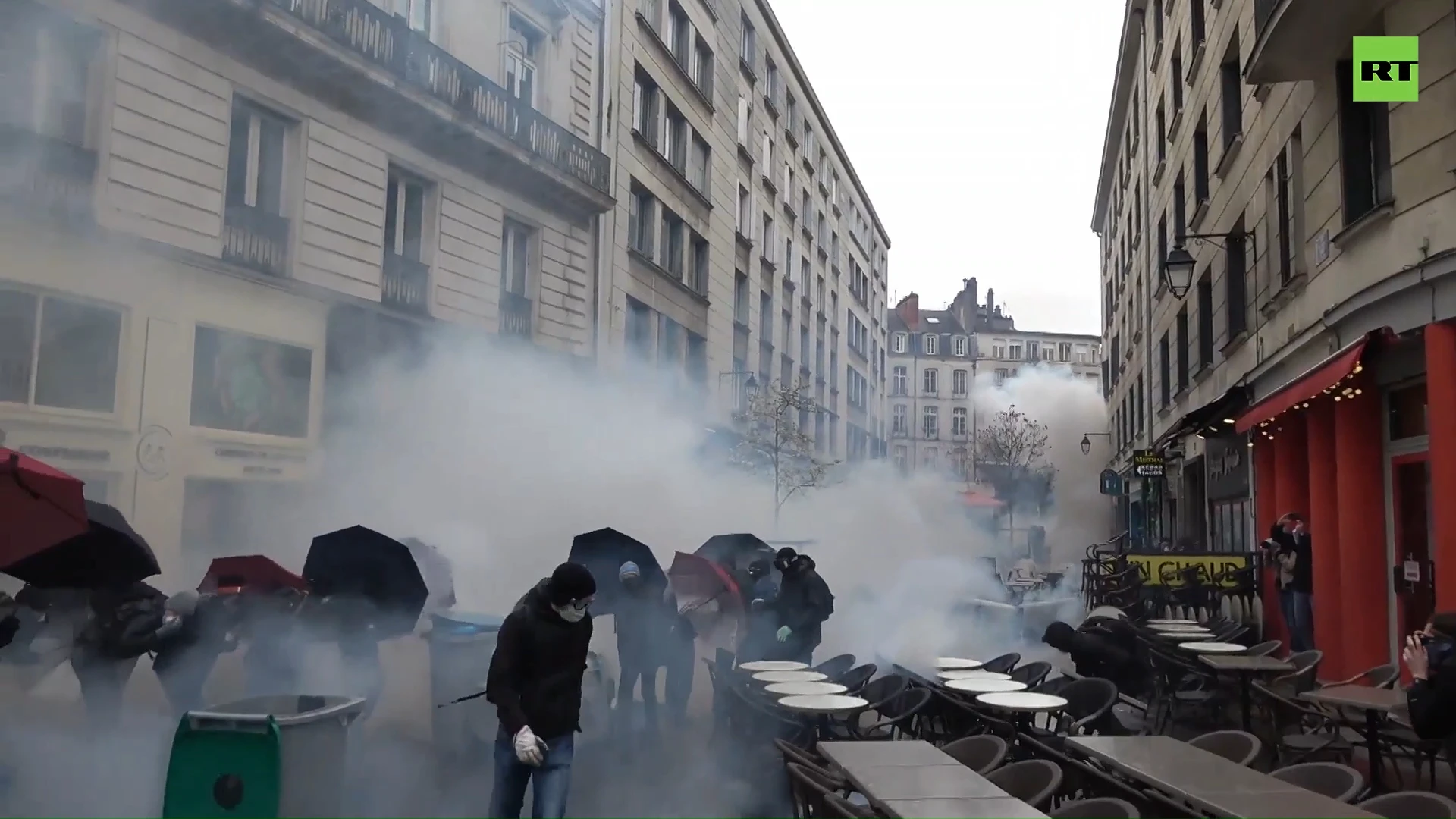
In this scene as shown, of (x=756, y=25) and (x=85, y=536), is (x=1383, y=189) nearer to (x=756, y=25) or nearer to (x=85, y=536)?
(x=85, y=536)

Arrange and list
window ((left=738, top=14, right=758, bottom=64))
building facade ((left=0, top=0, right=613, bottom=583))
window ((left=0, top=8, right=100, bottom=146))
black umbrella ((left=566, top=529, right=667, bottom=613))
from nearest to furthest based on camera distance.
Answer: black umbrella ((left=566, top=529, right=667, bottom=613)) → window ((left=0, top=8, right=100, bottom=146)) → building facade ((left=0, top=0, right=613, bottom=583)) → window ((left=738, top=14, right=758, bottom=64))

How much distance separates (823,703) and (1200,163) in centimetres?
1192

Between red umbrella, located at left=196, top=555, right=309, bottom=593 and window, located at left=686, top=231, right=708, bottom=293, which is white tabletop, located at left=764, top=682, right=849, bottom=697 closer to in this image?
red umbrella, located at left=196, top=555, right=309, bottom=593

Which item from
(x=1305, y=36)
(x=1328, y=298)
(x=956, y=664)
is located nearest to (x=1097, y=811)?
(x=956, y=664)

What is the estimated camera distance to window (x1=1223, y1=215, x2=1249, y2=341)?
474 inches

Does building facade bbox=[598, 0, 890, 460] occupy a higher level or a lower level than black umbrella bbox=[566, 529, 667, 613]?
higher


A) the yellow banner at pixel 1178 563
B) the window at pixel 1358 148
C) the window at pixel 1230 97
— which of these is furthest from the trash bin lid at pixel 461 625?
the window at pixel 1230 97

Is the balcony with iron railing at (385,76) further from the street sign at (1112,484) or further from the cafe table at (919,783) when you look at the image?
the street sign at (1112,484)

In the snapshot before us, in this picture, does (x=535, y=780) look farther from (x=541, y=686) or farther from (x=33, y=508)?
(x=33, y=508)

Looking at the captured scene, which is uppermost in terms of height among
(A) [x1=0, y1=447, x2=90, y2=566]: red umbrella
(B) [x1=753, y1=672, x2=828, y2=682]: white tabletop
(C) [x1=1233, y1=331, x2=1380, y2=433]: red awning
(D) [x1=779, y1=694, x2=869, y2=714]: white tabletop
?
(C) [x1=1233, y1=331, x2=1380, y2=433]: red awning

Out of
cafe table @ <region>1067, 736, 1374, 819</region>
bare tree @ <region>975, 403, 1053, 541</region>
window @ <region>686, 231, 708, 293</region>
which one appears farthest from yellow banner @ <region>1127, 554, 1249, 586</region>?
bare tree @ <region>975, 403, 1053, 541</region>

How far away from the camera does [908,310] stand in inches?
2192

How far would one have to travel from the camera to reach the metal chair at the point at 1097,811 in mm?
3000

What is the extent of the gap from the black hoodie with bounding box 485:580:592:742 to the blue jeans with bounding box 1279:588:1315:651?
6.94m
